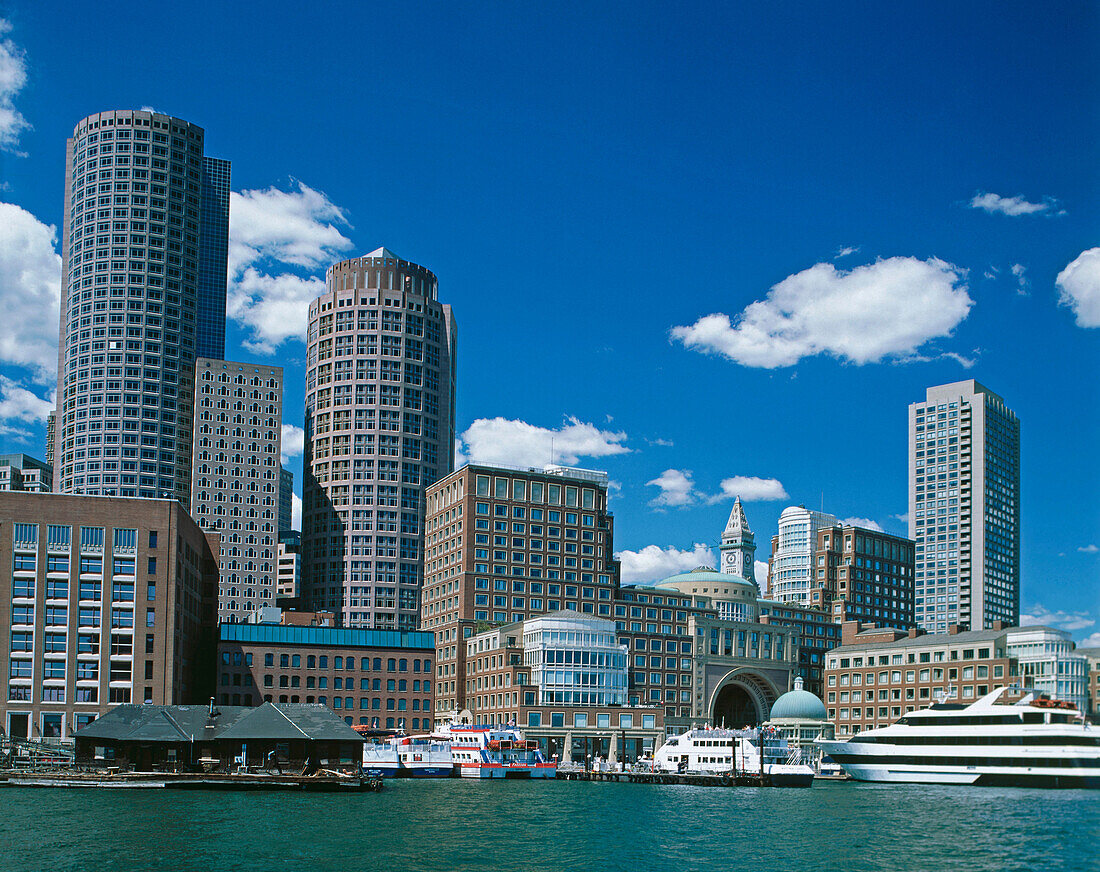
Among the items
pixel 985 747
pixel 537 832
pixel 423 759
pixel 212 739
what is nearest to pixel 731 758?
pixel 423 759

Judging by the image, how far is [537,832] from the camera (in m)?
87.4

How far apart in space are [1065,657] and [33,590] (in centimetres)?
14721

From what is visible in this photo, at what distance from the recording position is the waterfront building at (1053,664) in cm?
3878

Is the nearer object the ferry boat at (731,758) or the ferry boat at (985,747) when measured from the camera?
the ferry boat at (985,747)

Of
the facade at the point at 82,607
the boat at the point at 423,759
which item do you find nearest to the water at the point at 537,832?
the boat at the point at 423,759

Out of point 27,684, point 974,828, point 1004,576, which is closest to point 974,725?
point 1004,576

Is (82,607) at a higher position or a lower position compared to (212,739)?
higher

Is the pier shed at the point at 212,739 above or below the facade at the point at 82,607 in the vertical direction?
below

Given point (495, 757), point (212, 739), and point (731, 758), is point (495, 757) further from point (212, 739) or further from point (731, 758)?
point (212, 739)

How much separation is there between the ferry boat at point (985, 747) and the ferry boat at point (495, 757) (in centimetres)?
4007

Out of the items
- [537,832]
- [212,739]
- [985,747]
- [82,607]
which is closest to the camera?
[537,832]

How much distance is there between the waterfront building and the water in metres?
3.31

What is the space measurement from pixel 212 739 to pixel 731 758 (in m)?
67.7

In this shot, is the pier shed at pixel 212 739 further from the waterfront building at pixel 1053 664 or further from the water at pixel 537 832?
the waterfront building at pixel 1053 664
